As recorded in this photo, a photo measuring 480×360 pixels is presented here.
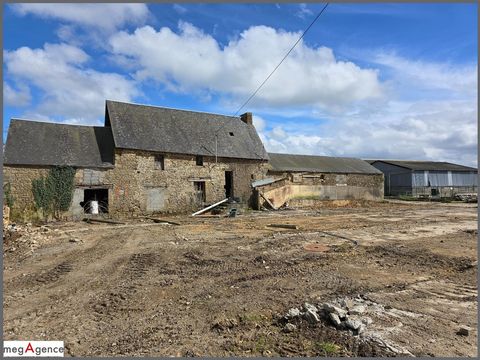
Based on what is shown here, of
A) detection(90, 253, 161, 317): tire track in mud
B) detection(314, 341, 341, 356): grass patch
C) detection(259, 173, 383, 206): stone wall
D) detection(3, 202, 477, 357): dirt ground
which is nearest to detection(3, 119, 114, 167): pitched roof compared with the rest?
detection(3, 202, 477, 357): dirt ground

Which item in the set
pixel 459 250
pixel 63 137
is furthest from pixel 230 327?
pixel 63 137

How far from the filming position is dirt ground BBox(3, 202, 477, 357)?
410 cm

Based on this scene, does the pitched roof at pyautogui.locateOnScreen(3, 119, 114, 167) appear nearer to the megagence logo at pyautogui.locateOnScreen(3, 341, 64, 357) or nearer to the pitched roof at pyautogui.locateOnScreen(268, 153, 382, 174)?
the pitched roof at pyautogui.locateOnScreen(268, 153, 382, 174)

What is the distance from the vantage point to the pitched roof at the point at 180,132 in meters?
21.8

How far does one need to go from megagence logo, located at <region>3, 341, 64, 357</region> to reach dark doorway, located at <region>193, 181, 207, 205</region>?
19118 mm

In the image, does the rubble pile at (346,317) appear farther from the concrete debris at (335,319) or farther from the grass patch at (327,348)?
the grass patch at (327,348)

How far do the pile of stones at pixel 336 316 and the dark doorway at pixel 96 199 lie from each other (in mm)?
17795

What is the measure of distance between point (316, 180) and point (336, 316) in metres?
26.1

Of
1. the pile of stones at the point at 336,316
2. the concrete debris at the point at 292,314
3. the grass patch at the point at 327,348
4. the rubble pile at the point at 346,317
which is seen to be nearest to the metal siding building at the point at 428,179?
the rubble pile at the point at 346,317

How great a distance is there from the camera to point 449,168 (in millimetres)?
42531

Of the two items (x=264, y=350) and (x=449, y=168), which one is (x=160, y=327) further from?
(x=449, y=168)

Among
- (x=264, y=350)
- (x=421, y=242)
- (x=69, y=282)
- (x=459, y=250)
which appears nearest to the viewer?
(x=264, y=350)

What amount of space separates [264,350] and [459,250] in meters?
8.23

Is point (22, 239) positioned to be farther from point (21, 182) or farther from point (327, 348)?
point (327, 348)
